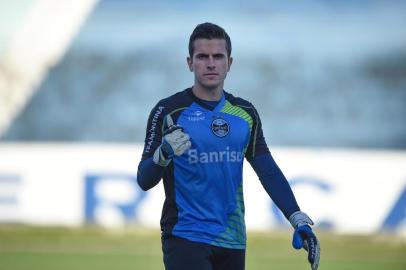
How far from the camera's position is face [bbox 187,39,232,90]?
191 inches

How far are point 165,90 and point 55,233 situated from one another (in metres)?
2.47

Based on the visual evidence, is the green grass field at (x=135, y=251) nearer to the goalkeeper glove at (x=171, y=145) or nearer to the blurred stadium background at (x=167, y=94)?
the blurred stadium background at (x=167, y=94)

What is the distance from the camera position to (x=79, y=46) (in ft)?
44.4

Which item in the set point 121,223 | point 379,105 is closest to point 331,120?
point 379,105

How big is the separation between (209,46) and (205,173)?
65cm

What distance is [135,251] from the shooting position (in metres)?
11.9

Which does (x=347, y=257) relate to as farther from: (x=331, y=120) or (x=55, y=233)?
(x=55, y=233)

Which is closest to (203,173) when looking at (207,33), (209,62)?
(209,62)

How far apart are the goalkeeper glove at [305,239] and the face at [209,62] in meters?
0.80

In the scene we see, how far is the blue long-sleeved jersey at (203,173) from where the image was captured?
15.7ft

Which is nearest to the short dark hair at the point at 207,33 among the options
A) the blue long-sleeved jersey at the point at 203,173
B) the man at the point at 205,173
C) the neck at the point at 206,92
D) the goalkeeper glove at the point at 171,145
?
the man at the point at 205,173

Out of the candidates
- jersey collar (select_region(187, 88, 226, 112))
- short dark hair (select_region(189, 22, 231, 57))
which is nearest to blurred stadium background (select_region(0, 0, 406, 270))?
jersey collar (select_region(187, 88, 226, 112))

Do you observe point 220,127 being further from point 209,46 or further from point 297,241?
point 297,241

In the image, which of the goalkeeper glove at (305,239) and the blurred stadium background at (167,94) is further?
the blurred stadium background at (167,94)
